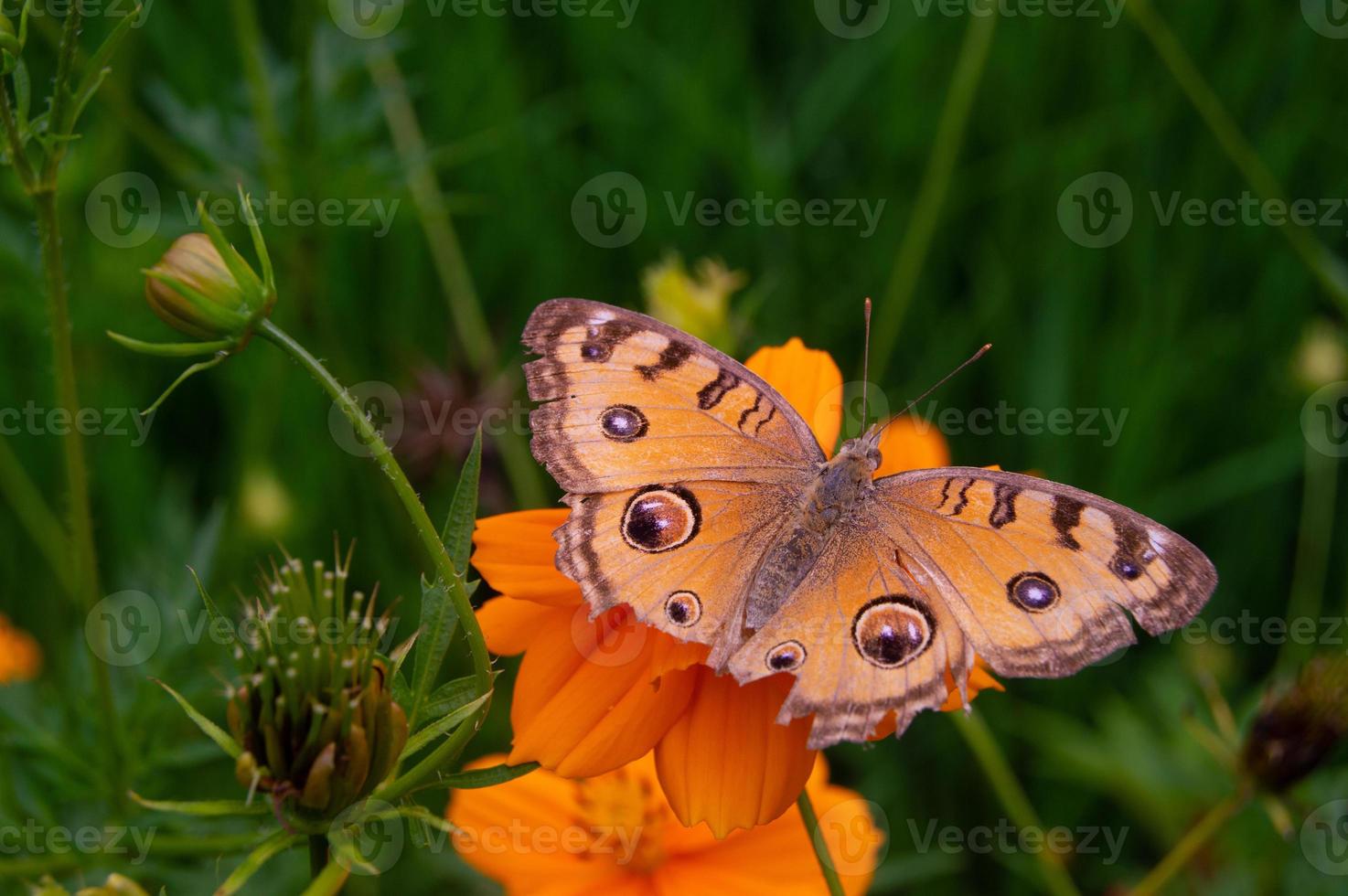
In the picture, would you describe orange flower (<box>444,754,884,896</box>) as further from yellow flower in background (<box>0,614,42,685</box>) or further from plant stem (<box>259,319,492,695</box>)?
yellow flower in background (<box>0,614,42,685</box>)

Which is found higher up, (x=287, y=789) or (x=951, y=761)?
(x=287, y=789)

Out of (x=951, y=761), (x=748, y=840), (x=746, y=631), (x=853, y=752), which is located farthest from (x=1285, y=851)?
(x=746, y=631)

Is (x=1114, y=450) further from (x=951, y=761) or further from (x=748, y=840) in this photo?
(x=748, y=840)
